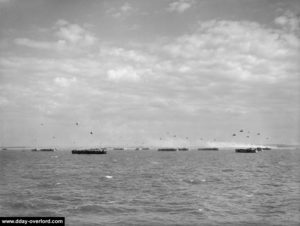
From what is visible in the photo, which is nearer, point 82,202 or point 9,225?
point 9,225

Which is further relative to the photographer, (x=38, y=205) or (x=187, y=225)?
(x=38, y=205)

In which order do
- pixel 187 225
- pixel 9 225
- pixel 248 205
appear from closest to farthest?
pixel 9 225
pixel 187 225
pixel 248 205

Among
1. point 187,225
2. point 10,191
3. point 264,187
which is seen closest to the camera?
point 187,225

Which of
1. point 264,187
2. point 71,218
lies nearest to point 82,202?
point 71,218

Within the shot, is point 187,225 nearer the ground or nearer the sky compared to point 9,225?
nearer the ground

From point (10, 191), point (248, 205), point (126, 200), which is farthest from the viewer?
point (10, 191)

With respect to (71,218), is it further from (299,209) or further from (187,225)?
(299,209)

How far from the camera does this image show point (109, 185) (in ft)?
207

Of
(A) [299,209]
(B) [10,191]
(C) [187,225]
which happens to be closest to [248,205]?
(A) [299,209]

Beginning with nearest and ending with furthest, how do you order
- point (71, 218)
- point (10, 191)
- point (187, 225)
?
point (187, 225), point (71, 218), point (10, 191)

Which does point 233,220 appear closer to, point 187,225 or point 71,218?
point 187,225

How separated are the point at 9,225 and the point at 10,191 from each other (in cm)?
3602

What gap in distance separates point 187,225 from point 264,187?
3210cm

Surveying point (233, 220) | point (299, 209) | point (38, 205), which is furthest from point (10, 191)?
point (299, 209)
